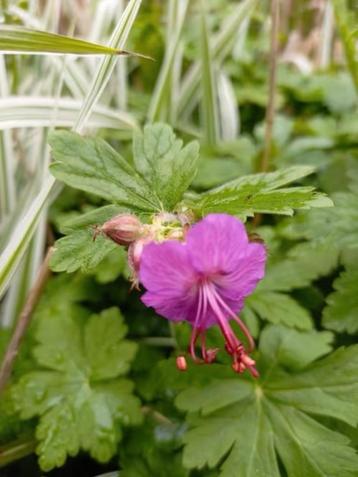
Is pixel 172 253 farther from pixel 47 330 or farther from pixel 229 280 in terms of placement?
pixel 47 330

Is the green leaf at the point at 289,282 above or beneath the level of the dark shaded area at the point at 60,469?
above

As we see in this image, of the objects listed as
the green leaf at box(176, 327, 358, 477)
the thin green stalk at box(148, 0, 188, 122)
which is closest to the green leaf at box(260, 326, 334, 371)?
the green leaf at box(176, 327, 358, 477)

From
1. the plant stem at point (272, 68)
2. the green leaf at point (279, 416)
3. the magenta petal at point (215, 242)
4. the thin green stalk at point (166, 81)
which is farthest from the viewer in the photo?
the thin green stalk at point (166, 81)

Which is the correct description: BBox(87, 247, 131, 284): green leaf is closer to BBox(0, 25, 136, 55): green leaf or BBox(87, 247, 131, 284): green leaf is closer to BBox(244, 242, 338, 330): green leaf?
BBox(244, 242, 338, 330): green leaf

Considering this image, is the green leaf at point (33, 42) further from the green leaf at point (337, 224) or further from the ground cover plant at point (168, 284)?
the green leaf at point (337, 224)

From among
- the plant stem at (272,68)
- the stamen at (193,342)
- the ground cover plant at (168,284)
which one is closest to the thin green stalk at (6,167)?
the ground cover plant at (168,284)

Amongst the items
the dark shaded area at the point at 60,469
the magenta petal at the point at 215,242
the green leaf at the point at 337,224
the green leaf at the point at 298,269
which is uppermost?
the magenta petal at the point at 215,242

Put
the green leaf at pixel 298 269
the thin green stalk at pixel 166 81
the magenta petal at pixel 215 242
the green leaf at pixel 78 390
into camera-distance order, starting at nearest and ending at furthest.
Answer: the magenta petal at pixel 215 242, the green leaf at pixel 78 390, the green leaf at pixel 298 269, the thin green stalk at pixel 166 81

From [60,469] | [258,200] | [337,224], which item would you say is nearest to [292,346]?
[337,224]
